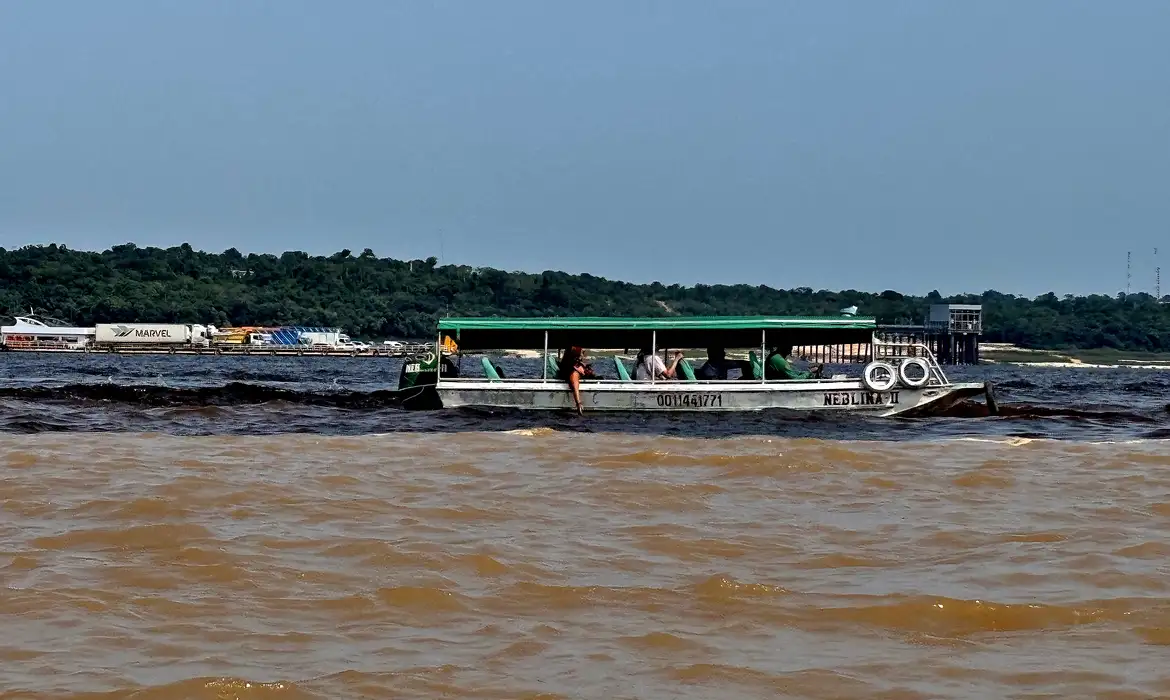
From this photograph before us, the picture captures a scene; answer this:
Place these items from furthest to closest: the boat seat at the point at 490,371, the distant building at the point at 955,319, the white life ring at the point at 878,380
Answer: the distant building at the point at 955,319 < the boat seat at the point at 490,371 < the white life ring at the point at 878,380

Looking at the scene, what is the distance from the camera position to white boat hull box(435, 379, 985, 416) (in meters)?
26.6

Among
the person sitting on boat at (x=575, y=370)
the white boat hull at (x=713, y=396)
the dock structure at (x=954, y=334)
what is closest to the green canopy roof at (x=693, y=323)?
the person sitting on boat at (x=575, y=370)

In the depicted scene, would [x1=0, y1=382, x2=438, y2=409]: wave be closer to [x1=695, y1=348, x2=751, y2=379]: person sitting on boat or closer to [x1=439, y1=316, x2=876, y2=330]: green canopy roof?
[x1=439, y1=316, x2=876, y2=330]: green canopy roof

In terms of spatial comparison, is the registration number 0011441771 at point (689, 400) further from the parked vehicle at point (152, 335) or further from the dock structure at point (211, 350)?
the parked vehicle at point (152, 335)

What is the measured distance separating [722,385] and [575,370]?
9.16ft

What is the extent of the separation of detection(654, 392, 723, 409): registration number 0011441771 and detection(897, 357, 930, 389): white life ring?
3.60 m

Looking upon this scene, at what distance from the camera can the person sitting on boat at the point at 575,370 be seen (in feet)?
87.9

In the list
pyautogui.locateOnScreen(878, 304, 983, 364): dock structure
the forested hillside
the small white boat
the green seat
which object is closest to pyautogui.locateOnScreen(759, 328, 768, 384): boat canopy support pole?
the green seat

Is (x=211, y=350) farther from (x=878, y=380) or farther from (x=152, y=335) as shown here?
(x=878, y=380)

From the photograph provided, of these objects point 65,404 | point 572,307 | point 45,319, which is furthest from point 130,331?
point 65,404

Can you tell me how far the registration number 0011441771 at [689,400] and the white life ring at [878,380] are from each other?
2.79 meters

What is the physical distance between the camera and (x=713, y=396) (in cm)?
2677

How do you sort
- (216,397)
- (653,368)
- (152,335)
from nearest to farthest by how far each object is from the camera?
(653,368), (216,397), (152,335)

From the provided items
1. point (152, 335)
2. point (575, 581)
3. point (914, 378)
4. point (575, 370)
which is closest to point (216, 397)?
point (575, 370)
